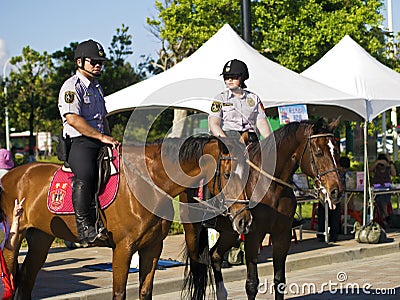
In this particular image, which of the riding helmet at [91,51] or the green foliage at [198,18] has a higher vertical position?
the green foliage at [198,18]

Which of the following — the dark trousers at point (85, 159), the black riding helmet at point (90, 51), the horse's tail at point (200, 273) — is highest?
the black riding helmet at point (90, 51)

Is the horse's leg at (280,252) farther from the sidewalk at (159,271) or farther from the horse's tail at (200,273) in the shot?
the sidewalk at (159,271)

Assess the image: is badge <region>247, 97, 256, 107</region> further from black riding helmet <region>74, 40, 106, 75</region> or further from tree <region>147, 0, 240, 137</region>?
tree <region>147, 0, 240, 137</region>

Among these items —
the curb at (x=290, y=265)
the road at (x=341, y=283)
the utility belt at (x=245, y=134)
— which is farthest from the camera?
the road at (x=341, y=283)

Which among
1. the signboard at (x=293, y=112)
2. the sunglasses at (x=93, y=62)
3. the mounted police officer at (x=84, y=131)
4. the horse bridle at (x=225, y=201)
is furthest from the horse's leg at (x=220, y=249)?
the signboard at (x=293, y=112)

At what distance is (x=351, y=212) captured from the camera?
53.1 feet

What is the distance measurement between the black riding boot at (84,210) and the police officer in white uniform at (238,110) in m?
2.04

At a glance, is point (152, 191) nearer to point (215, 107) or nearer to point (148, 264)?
point (148, 264)

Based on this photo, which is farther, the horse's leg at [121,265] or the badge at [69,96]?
the badge at [69,96]

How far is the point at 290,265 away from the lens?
39.0 feet
